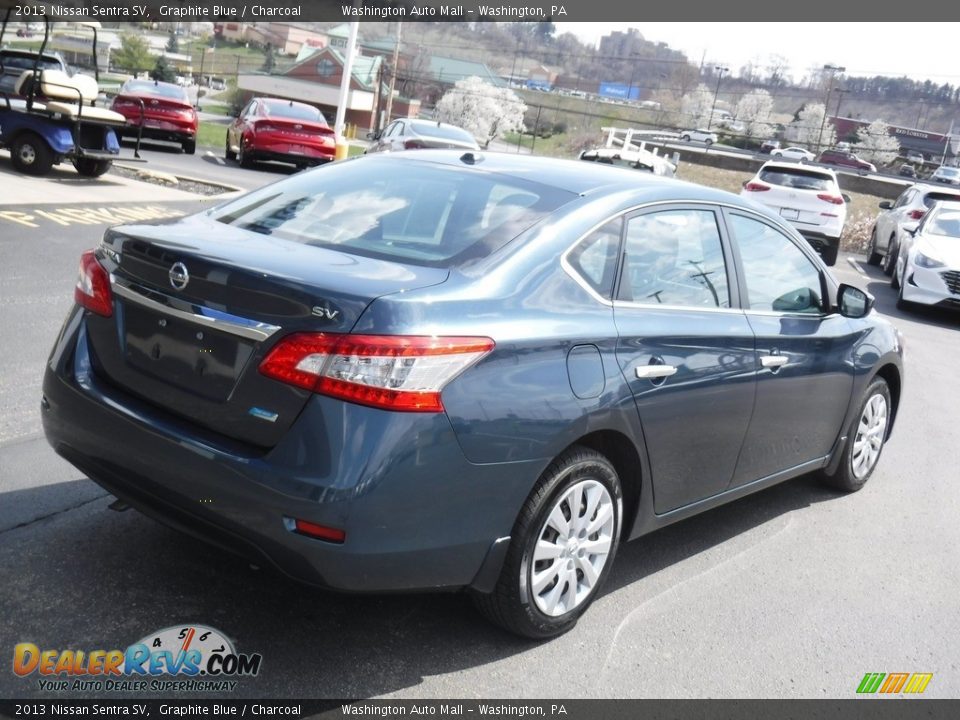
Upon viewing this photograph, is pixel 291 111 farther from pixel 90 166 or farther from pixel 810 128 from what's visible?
pixel 810 128

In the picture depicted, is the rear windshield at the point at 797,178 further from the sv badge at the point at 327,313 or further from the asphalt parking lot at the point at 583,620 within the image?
the sv badge at the point at 327,313

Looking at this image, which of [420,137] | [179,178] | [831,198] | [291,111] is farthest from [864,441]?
[291,111]

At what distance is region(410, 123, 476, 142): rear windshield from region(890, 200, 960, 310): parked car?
9.71m

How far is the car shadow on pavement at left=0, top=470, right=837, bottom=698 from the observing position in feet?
10.8

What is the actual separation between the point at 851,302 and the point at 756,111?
365 feet

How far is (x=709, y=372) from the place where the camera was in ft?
13.6

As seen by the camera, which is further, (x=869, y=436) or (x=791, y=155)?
(x=791, y=155)

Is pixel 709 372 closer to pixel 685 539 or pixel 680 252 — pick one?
pixel 680 252

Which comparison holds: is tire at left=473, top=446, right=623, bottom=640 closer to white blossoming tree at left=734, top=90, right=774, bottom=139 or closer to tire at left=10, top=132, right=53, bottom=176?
tire at left=10, top=132, right=53, bottom=176

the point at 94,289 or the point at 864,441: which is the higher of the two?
the point at 94,289

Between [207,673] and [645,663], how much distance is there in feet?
4.98

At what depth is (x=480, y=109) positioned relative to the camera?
3499 inches

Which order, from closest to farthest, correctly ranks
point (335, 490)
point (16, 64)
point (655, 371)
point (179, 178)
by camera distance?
1. point (335, 490)
2. point (655, 371)
3. point (179, 178)
4. point (16, 64)

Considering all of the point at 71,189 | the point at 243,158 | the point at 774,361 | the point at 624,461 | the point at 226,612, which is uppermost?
the point at 774,361
